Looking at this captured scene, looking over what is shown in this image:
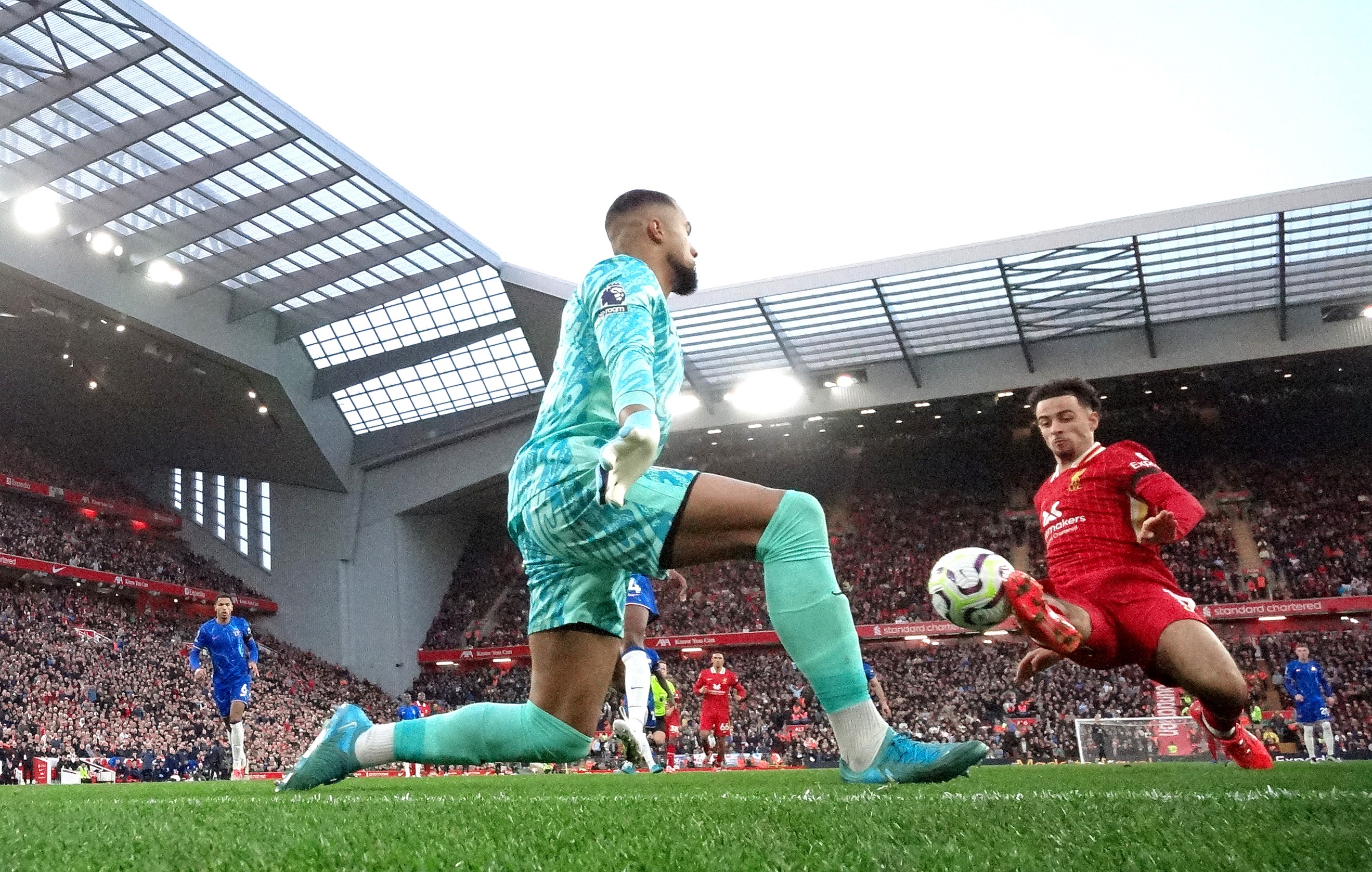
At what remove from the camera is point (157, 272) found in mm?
29688

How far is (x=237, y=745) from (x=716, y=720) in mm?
6231

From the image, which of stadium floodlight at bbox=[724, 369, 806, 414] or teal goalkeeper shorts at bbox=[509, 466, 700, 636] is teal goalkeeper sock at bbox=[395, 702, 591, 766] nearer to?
teal goalkeeper shorts at bbox=[509, 466, 700, 636]

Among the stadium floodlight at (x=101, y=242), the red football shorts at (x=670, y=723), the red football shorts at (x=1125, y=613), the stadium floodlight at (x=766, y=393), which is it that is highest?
the stadium floodlight at (x=101, y=242)

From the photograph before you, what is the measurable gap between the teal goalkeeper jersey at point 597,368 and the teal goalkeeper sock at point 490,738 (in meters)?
0.68

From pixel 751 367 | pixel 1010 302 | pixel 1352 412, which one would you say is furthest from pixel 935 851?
pixel 1352 412

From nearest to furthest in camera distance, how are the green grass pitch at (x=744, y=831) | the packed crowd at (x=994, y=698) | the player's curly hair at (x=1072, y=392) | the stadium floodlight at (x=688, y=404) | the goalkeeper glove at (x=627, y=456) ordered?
1. the green grass pitch at (x=744, y=831)
2. the goalkeeper glove at (x=627, y=456)
3. the player's curly hair at (x=1072, y=392)
4. the packed crowd at (x=994, y=698)
5. the stadium floodlight at (x=688, y=404)

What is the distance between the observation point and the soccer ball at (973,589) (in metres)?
4.28

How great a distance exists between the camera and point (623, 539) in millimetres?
2939

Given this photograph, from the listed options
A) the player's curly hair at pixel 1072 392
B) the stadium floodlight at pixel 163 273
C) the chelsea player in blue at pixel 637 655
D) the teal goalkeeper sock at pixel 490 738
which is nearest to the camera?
the teal goalkeeper sock at pixel 490 738

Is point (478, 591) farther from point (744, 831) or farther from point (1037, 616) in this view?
point (744, 831)

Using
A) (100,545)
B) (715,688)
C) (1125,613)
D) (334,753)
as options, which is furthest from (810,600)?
(100,545)

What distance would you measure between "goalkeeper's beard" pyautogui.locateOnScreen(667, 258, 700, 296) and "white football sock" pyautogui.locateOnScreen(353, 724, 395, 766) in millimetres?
1764

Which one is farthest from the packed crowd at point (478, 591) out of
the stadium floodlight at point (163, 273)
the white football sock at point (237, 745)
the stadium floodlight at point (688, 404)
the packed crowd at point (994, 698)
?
the white football sock at point (237, 745)

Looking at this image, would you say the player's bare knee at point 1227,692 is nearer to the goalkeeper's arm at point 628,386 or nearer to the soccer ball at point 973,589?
the soccer ball at point 973,589
